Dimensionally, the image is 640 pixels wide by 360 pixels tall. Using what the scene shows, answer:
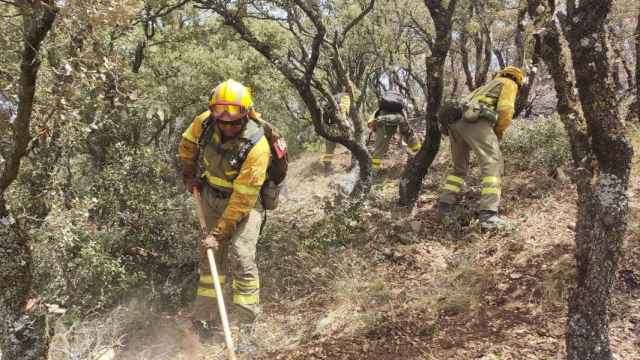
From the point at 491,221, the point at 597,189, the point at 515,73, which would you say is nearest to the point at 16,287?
the point at 597,189

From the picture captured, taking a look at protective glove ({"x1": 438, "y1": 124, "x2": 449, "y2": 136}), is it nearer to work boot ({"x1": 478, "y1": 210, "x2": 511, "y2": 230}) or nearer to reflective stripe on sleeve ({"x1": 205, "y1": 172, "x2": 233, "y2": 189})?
work boot ({"x1": 478, "y1": 210, "x2": 511, "y2": 230})

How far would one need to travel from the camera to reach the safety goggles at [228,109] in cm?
479

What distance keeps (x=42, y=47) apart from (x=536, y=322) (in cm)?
431

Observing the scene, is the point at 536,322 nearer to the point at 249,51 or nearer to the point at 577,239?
the point at 577,239

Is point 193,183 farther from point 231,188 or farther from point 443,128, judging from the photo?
point 443,128

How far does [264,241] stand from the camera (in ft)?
24.2

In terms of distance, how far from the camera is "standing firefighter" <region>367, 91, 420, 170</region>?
964 cm

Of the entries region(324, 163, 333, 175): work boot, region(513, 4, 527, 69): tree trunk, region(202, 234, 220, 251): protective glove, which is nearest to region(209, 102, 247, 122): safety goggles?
region(202, 234, 220, 251): protective glove

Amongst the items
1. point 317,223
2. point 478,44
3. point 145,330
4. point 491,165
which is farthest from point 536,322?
point 478,44

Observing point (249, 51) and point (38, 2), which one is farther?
point (249, 51)

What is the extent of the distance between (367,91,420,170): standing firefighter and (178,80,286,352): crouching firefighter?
4691mm

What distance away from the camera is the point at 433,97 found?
647 centimetres

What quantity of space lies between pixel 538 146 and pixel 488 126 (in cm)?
199

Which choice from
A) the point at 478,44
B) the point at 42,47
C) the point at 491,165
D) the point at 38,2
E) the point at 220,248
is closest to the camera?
the point at 38,2
